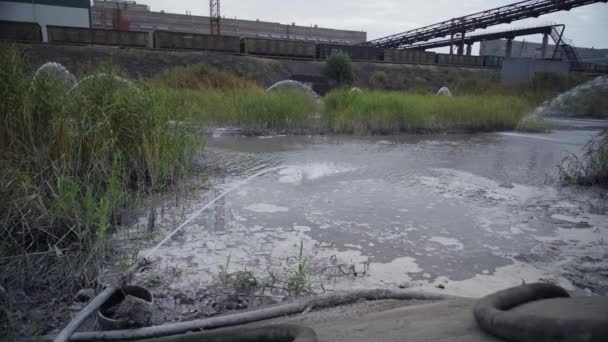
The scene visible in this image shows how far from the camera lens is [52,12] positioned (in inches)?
847

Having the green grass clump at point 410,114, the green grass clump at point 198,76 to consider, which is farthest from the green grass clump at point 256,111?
the green grass clump at point 198,76

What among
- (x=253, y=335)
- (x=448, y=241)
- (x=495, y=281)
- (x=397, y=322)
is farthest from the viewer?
(x=448, y=241)

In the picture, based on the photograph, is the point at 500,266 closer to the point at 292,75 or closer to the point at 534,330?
the point at 534,330

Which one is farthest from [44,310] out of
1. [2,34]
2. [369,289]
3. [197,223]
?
[2,34]

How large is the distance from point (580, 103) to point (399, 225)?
394 inches

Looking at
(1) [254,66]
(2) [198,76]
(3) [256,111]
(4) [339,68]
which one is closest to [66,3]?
(1) [254,66]

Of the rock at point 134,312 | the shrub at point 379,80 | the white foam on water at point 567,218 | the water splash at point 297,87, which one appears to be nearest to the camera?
the rock at point 134,312

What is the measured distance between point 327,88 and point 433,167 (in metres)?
12.7

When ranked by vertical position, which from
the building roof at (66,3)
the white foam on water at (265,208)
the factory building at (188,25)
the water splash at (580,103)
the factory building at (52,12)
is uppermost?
the factory building at (188,25)

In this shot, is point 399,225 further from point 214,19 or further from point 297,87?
point 214,19

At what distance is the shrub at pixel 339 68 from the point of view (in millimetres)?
16859

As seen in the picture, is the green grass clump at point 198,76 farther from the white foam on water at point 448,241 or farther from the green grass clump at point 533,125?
the white foam on water at point 448,241

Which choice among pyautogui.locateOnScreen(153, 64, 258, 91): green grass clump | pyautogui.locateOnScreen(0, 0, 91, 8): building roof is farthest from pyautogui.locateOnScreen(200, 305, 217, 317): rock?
pyautogui.locateOnScreen(0, 0, 91, 8): building roof

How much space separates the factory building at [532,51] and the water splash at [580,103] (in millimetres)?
4454
